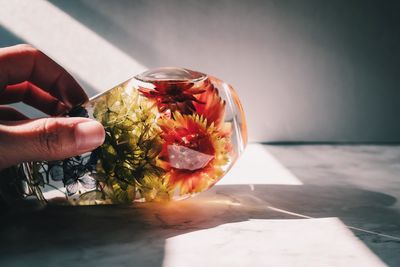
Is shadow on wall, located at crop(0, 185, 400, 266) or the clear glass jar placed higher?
the clear glass jar

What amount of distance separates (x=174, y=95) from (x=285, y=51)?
0.48 meters

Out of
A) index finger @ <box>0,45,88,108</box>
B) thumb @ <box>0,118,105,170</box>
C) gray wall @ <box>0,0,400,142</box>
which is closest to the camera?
thumb @ <box>0,118,105,170</box>

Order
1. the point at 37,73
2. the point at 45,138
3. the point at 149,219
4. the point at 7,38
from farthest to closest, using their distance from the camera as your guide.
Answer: the point at 7,38 → the point at 37,73 → the point at 149,219 → the point at 45,138

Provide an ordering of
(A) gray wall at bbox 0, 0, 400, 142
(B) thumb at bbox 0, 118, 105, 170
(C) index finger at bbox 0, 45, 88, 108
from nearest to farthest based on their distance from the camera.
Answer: (B) thumb at bbox 0, 118, 105, 170 < (C) index finger at bbox 0, 45, 88, 108 < (A) gray wall at bbox 0, 0, 400, 142

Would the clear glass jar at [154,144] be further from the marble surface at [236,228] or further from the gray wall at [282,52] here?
the gray wall at [282,52]

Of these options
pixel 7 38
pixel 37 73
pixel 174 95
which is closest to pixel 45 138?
pixel 174 95

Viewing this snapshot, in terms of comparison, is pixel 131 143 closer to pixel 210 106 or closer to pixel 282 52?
pixel 210 106

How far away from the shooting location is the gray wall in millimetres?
1092

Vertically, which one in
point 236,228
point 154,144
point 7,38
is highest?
point 7,38

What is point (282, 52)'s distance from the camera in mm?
1109

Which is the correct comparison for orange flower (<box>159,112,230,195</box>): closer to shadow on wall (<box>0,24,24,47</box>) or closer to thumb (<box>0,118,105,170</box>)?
thumb (<box>0,118,105,170</box>)

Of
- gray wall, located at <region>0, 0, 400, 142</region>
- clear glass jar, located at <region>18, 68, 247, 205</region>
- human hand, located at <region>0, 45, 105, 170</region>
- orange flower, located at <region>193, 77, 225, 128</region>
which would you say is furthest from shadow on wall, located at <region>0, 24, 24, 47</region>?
orange flower, located at <region>193, 77, 225, 128</region>

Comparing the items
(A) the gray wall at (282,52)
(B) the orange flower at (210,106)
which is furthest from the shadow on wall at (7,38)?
(B) the orange flower at (210,106)

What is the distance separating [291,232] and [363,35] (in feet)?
1.87
